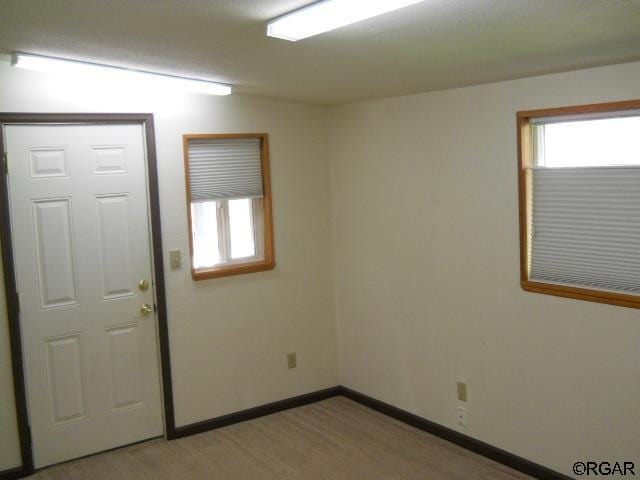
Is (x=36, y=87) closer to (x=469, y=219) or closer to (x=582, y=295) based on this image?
(x=469, y=219)

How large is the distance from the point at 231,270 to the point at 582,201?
2.29m

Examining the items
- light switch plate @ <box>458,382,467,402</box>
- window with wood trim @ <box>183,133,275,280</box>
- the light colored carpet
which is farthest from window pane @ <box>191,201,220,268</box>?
light switch plate @ <box>458,382,467,402</box>

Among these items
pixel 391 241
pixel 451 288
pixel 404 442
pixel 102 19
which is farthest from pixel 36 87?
pixel 404 442

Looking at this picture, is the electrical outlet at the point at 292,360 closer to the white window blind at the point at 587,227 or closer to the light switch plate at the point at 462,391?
the light switch plate at the point at 462,391

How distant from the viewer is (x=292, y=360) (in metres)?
4.75

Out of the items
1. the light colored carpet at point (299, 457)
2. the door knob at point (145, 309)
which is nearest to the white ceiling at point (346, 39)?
the door knob at point (145, 309)

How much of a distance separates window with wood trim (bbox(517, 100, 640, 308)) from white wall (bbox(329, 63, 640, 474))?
7 centimetres

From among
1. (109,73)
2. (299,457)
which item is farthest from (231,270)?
(109,73)

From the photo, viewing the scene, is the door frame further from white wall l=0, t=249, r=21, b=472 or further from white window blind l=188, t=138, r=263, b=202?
white window blind l=188, t=138, r=263, b=202

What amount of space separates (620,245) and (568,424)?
979mm

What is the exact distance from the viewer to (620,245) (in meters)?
3.05

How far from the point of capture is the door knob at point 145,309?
4109 mm

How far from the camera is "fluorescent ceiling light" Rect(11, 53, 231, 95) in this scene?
127 inches

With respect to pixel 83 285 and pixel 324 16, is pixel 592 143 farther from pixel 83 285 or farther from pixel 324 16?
pixel 83 285
